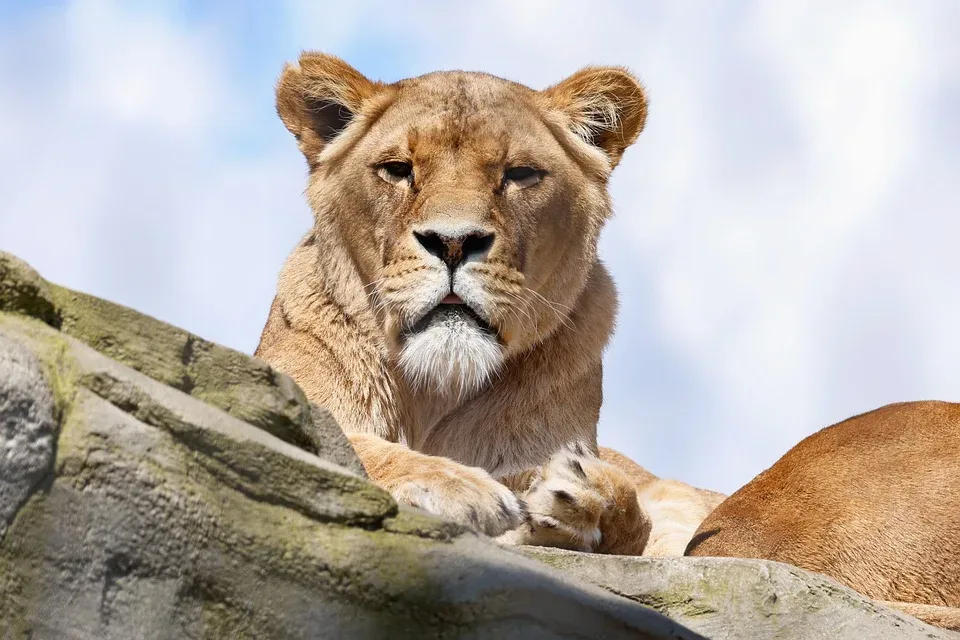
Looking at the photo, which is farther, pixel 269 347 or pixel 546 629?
pixel 269 347

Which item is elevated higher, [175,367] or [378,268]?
[378,268]

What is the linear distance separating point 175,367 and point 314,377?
230 cm

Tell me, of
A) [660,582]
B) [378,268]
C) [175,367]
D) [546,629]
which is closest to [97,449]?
[175,367]

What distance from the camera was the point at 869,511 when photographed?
183 inches

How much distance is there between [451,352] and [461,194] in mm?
551

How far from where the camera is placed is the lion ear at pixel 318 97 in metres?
5.21

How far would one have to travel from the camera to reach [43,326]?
237 cm

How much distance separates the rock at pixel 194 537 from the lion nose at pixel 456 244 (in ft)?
6.32

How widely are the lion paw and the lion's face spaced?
74 centimetres

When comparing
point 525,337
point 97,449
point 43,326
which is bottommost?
point 97,449

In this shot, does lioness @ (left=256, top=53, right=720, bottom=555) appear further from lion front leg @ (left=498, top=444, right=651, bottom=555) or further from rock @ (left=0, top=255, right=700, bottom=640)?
rock @ (left=0, top=255, right=700, bottom=640)

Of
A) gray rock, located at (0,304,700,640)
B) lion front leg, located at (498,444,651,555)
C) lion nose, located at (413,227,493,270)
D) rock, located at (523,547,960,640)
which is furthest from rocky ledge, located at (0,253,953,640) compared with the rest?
lion nose, located at (413,227,493,270)

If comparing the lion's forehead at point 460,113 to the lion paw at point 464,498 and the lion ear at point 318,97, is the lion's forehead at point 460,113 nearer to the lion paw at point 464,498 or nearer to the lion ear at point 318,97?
the lion ear at point 318,97

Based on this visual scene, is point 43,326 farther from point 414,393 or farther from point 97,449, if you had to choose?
point 414,393
